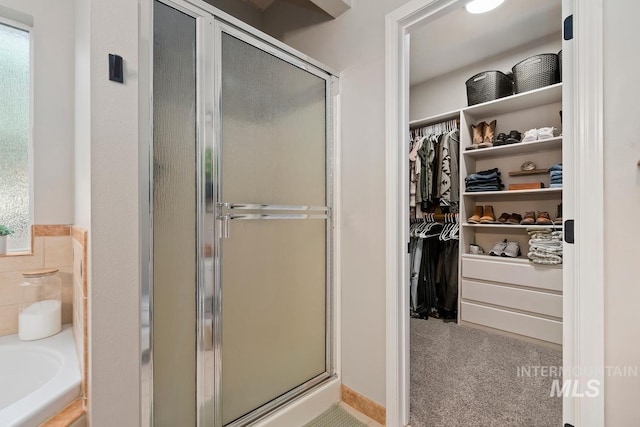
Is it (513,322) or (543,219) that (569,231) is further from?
(513,322)

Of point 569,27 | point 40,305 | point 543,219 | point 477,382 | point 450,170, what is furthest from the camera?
point 450,170

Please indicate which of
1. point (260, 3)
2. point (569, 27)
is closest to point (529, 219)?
point (569, 27)

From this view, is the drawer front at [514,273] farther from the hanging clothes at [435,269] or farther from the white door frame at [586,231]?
the white door frame at [586,231]

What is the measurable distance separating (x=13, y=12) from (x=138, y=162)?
1255mm

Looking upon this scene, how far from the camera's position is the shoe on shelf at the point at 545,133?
101 inches

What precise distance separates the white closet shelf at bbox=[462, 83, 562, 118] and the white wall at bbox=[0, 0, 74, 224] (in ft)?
10.3

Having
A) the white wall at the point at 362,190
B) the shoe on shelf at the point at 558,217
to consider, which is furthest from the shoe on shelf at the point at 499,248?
the white wall at the point at 362,190

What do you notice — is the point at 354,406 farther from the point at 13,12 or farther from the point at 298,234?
the point at 13,12

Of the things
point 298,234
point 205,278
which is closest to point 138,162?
point 205,278

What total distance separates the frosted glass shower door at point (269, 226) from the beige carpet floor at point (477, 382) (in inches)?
27.6

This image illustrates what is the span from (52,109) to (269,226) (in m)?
1.28

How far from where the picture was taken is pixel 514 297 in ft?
8.73

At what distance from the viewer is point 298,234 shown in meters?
1.67

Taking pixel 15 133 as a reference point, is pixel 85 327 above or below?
below
